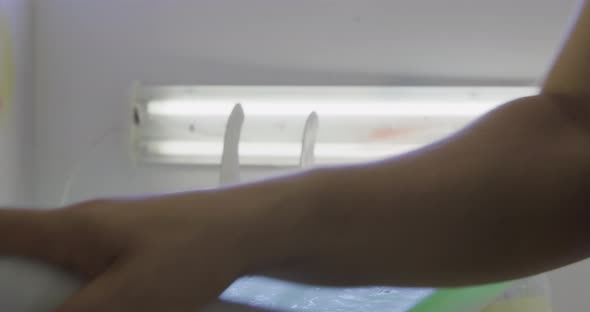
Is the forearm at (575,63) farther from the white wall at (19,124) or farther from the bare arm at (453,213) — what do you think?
the white wall at (19,124)

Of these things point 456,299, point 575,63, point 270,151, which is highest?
point 270,151

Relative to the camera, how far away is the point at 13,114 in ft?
3.33

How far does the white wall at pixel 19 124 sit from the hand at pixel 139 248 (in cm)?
83

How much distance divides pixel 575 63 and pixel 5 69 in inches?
37.3

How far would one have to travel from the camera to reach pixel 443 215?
11.5 inches

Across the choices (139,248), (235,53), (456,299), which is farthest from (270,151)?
(139,248)

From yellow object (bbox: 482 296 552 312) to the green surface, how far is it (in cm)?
10

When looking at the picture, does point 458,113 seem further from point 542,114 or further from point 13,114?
point 13,114

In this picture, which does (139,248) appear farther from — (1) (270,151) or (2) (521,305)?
(1) (270,151)

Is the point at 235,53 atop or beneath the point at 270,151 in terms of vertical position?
atop

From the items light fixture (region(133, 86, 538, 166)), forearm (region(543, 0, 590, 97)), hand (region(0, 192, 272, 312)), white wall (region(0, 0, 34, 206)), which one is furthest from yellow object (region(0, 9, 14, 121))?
forearm (region(543, 0, 590, 97))

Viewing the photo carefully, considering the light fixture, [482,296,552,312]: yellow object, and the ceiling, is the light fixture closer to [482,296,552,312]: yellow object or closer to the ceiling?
the ceiling

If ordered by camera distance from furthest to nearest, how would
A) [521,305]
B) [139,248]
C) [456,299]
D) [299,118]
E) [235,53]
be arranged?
[235,53]
[299,118]
[521,305]
[456,299]
[139,248]

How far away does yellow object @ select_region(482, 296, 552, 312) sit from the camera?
53 cm
